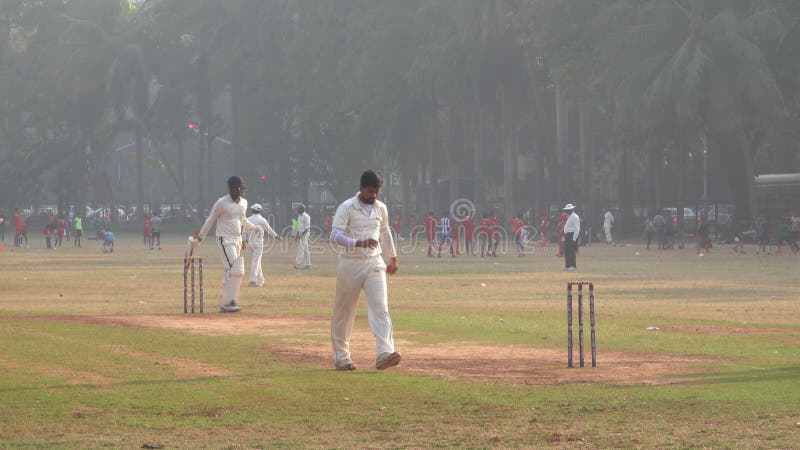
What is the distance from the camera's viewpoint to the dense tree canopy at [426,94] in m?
55.7

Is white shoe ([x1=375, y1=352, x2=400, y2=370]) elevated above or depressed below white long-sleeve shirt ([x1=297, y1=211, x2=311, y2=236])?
below

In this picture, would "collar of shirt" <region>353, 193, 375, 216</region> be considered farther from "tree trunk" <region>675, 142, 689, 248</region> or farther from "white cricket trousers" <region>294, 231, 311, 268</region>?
"tree trunk" <region>675, 142, 689, 248</region>

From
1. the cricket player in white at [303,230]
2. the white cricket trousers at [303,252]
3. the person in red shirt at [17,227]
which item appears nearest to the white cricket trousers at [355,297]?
the cricket player in white at [303,230]

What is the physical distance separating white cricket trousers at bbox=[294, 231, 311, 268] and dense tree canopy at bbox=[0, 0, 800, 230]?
19032 millimetres

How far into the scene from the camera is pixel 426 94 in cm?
7262

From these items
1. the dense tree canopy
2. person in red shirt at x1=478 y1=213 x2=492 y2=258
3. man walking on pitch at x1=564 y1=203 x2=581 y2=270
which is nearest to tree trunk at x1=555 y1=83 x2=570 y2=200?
the dense tree canopy

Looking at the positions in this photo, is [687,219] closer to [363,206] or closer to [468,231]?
[468,231]

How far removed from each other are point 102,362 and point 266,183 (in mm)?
74217

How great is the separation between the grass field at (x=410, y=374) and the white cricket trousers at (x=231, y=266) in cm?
48

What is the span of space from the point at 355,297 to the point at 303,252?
1015 inches

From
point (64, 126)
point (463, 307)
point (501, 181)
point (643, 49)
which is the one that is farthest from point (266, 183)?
point (463, 307)

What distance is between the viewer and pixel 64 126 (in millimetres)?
104812

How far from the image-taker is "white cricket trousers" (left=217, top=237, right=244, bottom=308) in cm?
A: 2192

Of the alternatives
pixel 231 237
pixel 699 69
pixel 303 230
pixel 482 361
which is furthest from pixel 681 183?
pixel 482 361
